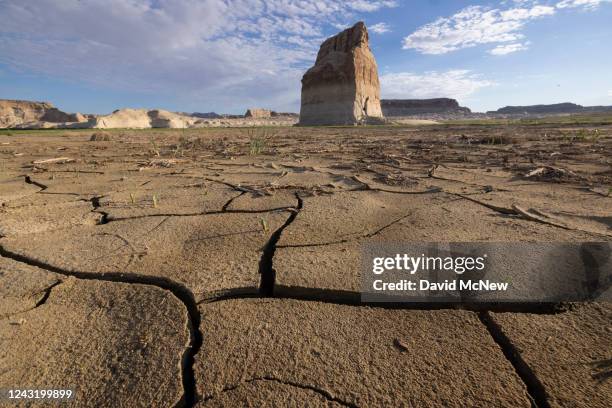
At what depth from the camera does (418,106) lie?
71750 millimetres

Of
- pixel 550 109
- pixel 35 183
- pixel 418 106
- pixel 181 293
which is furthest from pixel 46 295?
pixel 550 109

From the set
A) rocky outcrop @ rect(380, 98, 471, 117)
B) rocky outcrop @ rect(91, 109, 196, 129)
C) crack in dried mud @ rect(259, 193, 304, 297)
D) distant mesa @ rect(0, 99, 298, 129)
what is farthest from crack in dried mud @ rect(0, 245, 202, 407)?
rocky outcrop @ rect(380, 98, 471, 117)

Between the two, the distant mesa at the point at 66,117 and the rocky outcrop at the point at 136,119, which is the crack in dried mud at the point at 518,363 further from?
the distant mesa at the point at 66,117

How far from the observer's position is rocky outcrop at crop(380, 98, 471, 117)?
70.9 meters

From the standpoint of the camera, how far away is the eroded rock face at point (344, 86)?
23312 mm

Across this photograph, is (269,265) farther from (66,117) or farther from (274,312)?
(66,117)

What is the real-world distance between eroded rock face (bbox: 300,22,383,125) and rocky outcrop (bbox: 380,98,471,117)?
156ft

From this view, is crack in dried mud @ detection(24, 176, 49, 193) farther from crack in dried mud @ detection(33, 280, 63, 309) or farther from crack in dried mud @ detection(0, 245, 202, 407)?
crack in dried mud @ detection(33, 280, 63, 309)

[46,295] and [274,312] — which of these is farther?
[46,295]

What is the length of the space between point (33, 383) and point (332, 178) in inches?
91.8

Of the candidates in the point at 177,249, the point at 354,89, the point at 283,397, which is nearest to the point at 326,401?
the point at 283,397

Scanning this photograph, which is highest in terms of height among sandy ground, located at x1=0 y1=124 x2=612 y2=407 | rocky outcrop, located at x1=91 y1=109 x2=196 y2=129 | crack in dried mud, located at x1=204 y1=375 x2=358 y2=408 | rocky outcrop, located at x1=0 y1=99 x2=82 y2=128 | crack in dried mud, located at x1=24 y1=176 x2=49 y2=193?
rocky outcrop, located at x1=0 y1=99 x2=82 y2=128

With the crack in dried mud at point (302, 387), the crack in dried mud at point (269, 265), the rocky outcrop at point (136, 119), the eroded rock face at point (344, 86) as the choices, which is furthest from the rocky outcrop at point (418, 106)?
the crack in dried mud at point (302, 387)

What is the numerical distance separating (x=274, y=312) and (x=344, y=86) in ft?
80.0
